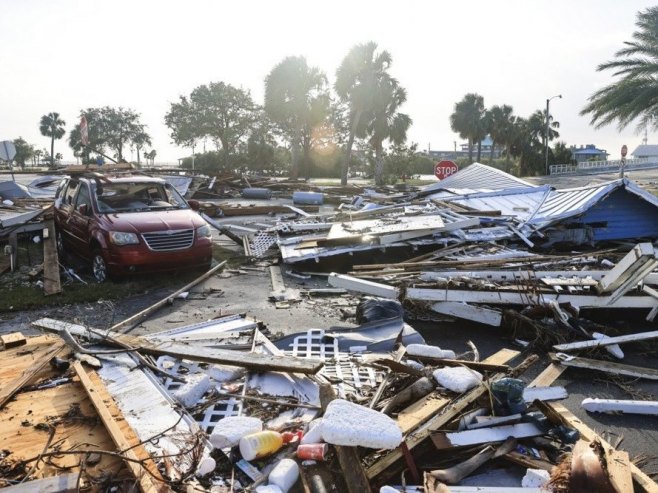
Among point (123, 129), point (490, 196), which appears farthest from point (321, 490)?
point (123, 129)

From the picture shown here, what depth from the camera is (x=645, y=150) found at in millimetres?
79500

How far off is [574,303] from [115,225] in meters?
7.24

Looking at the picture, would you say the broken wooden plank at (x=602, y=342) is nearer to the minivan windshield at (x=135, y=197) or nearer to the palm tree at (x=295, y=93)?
the minivan windshield at (x=135, y=197)

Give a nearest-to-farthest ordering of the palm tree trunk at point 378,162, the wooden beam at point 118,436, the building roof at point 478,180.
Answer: the wooden beam at point 118,436
the building roof at point 478,180
the palm tree trunk at point 378,162

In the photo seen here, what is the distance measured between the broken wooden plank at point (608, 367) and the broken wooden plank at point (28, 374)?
192 inches

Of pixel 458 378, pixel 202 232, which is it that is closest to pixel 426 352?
pixel 458 378

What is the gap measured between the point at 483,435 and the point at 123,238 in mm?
6819

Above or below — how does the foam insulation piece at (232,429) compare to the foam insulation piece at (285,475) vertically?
above

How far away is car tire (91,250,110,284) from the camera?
8536mm

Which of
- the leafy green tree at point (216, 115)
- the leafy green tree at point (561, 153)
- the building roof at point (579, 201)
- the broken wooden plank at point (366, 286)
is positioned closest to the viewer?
the broken wooden plank at point (366, 286)

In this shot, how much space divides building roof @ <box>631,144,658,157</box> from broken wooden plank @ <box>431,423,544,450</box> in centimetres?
8909

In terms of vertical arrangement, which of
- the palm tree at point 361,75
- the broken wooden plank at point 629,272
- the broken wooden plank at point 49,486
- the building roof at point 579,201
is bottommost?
the broken wooden plank at point 49,486

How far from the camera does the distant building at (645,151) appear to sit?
248 ft

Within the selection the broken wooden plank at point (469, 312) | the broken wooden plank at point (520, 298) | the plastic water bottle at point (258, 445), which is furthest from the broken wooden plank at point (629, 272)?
the plastic water bottle at point (258, 445)
